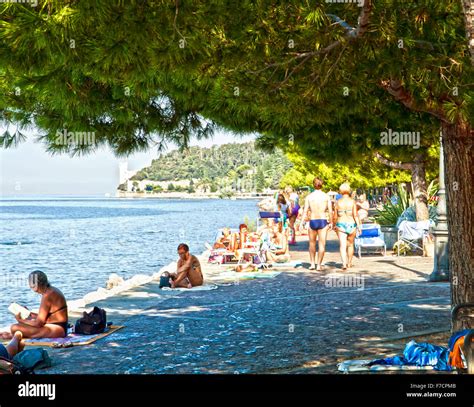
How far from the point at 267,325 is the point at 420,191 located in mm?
11974

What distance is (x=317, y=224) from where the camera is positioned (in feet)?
53.3

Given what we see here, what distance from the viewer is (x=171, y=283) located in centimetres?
1406

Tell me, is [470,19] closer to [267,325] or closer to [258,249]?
[267,325]

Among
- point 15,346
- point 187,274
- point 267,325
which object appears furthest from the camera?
point 187,274

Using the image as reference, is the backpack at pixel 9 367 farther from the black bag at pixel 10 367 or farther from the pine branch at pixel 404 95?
the pine branch at pixel 404 95

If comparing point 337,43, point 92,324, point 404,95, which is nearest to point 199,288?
point 92,324

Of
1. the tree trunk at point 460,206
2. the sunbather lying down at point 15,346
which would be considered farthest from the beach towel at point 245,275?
the sunbather lying down at point 15,346

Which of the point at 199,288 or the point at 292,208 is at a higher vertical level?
the point at 292,208

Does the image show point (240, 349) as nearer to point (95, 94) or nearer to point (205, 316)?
point (205, 316)

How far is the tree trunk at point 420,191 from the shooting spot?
20.4 metres

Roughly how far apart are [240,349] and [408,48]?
3698 mm

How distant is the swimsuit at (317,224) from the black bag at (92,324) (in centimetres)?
782

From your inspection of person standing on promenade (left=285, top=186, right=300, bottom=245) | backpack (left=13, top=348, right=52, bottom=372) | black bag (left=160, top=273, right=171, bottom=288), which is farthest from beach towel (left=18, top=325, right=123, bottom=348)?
person standing on promenade (left=285, top=186, right=300, bottom=245)
